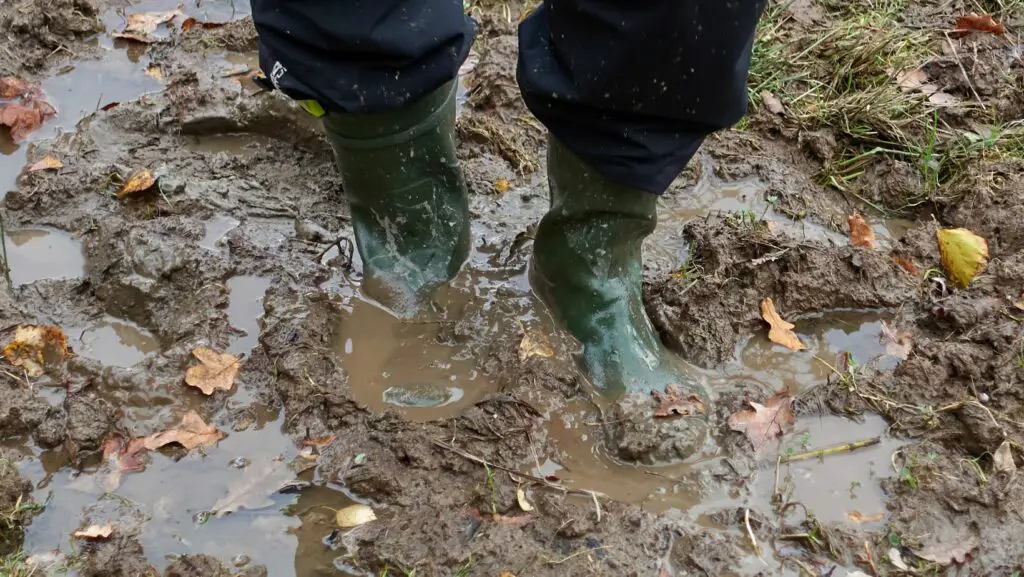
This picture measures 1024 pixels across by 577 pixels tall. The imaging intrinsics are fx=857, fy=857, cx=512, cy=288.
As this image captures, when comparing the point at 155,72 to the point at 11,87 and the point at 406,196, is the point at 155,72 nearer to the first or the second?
the point at 11,87

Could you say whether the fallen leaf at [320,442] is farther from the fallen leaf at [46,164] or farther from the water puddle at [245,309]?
the fallen leaf at [46,164]

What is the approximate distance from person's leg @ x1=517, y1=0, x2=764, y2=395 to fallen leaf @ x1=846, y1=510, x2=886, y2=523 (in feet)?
1.41

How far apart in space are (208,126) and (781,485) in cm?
194

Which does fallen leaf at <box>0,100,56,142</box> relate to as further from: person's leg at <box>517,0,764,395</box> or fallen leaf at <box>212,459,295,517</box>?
person's leg at <box>517,0,764,395</box>

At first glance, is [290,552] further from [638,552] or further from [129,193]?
[129,193]

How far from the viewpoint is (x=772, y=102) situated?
271cm

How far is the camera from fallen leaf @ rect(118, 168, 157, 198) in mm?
2340

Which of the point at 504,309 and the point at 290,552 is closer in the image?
the point at 290,552

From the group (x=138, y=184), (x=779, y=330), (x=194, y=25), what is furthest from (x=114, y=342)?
(x=779, y=330)

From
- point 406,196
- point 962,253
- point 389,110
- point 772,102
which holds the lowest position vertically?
point 962,253

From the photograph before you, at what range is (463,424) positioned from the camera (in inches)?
70.7

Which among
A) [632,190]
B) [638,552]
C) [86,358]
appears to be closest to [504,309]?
[632,190]

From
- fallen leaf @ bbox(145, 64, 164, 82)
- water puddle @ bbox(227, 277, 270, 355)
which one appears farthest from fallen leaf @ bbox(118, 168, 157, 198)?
fallen leaf @ bbox(145, 64, 164, 82)

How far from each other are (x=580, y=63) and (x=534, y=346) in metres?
0.74
